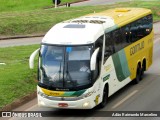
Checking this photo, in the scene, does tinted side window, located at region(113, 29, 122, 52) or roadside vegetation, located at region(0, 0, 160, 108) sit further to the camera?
tinted side window, located at region(113, 29, 122, 52)

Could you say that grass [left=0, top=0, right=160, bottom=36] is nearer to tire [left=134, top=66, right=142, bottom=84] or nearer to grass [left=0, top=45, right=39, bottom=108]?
grass [left=0, top=45, right=39, bottom=108]

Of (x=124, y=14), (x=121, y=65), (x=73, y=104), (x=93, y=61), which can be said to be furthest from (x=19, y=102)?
(x=124, y=14)

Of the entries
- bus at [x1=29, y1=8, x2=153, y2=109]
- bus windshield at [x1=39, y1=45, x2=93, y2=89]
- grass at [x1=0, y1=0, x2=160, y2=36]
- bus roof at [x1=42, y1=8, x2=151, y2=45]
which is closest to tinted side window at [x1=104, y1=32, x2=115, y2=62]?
bus at [x1=29, y1=8, x2=153, y2=109]

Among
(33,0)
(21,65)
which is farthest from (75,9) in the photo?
(21,65)

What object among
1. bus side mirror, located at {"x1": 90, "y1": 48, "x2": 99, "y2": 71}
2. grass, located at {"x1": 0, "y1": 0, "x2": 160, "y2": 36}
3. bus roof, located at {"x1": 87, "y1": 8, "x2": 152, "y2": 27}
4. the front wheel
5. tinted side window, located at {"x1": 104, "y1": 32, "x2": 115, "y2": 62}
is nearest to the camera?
bus side mirror, located at {"x1": 90, "y1": 48, "x2": 99, "y2": 71}

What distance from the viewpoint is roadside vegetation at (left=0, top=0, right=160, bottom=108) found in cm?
2058

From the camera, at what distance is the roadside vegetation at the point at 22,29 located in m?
20.6

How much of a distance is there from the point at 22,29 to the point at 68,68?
2471 cm

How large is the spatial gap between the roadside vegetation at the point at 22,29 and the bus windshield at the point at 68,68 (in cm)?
231

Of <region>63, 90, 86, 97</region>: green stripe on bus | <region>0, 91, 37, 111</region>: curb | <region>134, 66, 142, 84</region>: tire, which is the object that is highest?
<region>63, 90, 86, 97</region>: green stripe on bus

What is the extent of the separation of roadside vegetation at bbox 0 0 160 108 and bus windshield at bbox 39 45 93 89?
2310 millimetres

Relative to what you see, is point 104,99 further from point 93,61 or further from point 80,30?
point 80,30

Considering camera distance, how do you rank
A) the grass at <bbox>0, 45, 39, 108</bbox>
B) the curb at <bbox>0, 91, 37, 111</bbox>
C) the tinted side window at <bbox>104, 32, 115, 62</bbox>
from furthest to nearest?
the grass at <bbox>0, 45, 39, 108</bbox>
the tinted side window at <bbox>104, 32, 115, 62</bbox>
the curb at <bbox>0, 91, 37, 111</bbox>

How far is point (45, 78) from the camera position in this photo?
17.8 m
